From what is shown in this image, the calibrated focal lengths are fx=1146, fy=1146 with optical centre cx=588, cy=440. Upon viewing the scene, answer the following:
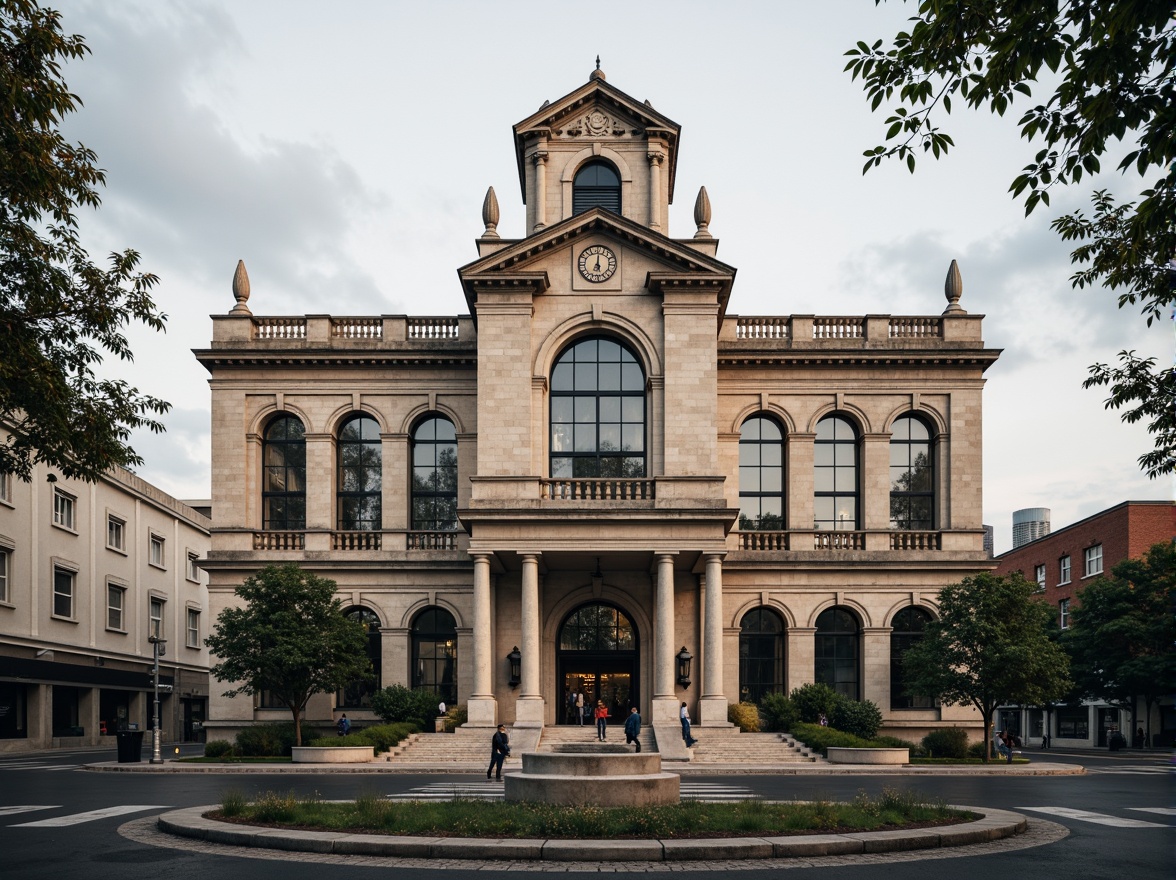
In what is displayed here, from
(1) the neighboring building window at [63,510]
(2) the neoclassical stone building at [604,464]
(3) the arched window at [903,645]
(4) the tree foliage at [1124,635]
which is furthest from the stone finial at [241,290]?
(4) the tree foliage at [1124,635]

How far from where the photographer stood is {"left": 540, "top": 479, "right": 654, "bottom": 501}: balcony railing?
39250 mm

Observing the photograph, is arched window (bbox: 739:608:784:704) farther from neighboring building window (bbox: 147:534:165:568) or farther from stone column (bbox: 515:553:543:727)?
neighboring building window (bbox: 147:534:165:568)

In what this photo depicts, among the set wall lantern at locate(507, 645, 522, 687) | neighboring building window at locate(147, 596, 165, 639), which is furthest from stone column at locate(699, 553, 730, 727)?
neighboring building window at locate(147, 596, 165, 639)

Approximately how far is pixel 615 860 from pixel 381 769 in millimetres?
19927

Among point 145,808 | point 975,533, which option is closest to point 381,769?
point 145,808

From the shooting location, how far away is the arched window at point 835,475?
45125mm

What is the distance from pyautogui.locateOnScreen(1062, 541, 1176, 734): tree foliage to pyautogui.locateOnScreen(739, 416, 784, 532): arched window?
67.1ft

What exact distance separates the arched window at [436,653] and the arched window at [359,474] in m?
4.20

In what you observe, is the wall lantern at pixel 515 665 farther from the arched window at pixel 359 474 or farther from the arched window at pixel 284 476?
the arched window at pixel 284 476

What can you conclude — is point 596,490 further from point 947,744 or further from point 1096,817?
point 1096,817

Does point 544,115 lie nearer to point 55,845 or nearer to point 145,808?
point 145,808

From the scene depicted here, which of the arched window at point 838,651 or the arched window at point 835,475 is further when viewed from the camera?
the arched window at point 835,475

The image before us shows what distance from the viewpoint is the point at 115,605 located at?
59.8m

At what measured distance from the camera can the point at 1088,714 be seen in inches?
2648
